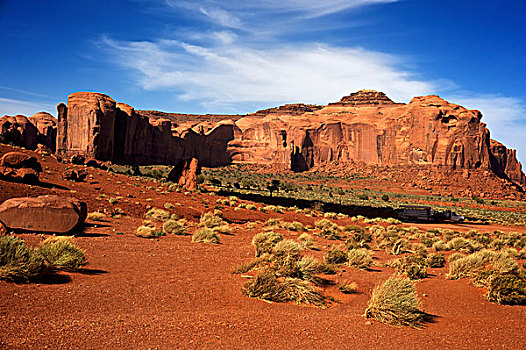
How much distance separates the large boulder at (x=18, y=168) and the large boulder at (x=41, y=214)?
9.12m

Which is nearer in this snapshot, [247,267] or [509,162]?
[247,267]

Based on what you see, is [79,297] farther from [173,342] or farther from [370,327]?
[370,327]

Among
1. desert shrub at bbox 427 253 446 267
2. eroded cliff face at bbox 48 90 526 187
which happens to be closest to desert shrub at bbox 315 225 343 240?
desert shrub at bbox 427 253 446 267

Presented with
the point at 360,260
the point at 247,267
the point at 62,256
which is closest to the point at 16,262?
the point at 62,256

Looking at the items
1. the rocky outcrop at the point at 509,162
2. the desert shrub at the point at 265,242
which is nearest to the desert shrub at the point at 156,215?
the desert shrub at the point at 265,242

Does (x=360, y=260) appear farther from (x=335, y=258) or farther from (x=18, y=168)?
(x=18, y=168)

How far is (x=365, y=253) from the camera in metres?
12.8

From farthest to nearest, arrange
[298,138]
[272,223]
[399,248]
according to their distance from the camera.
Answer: [298,138], [272,223], [399,248]

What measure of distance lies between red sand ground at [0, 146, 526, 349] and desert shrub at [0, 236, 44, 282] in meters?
0.27

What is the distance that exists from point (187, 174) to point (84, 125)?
37637mm

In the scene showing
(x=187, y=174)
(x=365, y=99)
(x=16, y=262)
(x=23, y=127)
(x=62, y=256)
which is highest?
(x=365, y=99)

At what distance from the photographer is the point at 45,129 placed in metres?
85.1

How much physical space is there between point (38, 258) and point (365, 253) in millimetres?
9670

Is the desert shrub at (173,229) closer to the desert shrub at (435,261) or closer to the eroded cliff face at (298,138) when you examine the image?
the desert shrub at (435,261)
